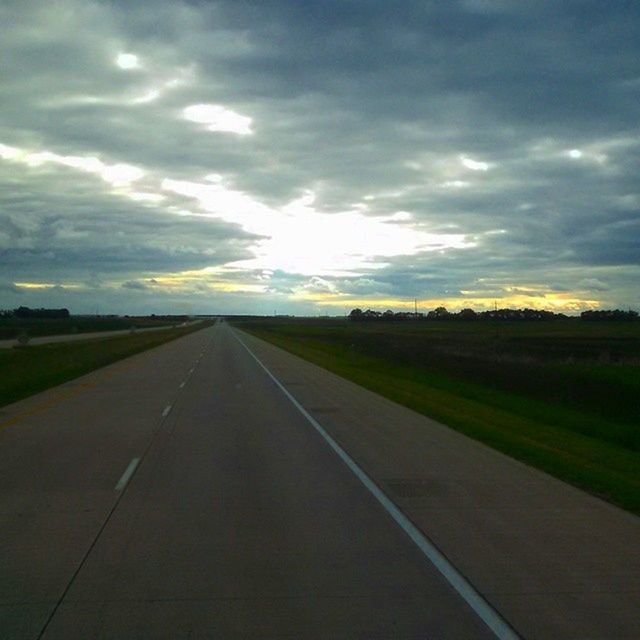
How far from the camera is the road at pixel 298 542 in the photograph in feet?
20.6

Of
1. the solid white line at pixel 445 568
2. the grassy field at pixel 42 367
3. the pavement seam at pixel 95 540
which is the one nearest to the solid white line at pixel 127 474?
the pavement seam at pixel 95 540

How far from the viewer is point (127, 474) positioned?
41.1 ft

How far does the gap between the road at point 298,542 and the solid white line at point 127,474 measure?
39mm

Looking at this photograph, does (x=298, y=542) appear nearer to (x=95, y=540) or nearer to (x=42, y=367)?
(x=95, y=540)

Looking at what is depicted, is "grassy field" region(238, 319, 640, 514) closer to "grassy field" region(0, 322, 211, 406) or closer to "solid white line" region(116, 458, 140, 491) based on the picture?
"solid white line" region(116, 458, 140, 491)

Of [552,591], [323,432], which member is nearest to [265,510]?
[552,591]

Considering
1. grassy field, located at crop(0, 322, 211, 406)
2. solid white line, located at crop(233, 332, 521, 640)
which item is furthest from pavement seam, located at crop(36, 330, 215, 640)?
grassy field, located at crop(0, 322, 211, 406)

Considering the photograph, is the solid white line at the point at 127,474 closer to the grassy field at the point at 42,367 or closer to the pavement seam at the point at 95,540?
the pavement seam at the point at 95,540

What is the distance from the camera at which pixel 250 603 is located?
659cm

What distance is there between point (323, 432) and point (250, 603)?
11.0 meters

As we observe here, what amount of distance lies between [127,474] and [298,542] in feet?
15.7

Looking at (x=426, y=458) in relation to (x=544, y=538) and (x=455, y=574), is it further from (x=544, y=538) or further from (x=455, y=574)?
(x=455, y=574)

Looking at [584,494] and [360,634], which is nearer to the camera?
[360,634]

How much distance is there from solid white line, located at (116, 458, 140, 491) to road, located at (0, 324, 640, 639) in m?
0.04
